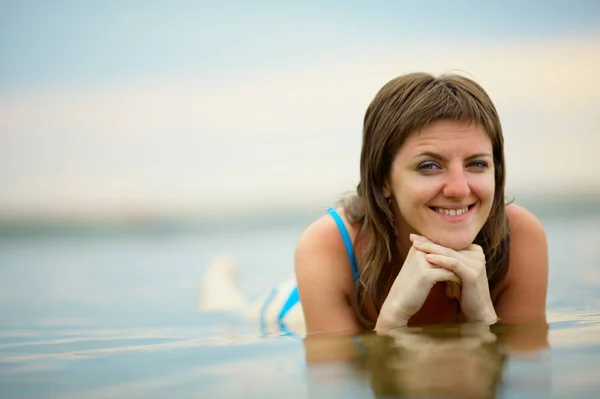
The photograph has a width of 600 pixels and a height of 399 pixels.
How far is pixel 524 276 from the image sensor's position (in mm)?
3596

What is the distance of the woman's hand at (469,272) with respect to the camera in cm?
310

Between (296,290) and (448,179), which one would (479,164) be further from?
(296,290)

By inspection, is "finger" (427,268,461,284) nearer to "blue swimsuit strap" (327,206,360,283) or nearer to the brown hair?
the brown hair

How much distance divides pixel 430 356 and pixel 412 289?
0.88 m

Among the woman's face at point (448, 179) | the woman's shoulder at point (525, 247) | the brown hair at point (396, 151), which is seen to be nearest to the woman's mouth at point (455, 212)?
the woman's face at point (448, 179)

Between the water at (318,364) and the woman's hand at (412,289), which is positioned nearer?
the water at (318,364)

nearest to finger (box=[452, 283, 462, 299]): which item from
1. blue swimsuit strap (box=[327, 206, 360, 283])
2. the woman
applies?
the woman

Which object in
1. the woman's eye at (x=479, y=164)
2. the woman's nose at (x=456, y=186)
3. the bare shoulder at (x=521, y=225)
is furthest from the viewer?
the bare shoulder at (x=521, y=225)

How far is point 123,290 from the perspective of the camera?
7320 mm

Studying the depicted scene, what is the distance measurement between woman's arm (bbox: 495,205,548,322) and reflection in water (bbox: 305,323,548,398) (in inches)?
Answer: 25.0

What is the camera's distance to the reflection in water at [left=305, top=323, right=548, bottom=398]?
76.9 inches

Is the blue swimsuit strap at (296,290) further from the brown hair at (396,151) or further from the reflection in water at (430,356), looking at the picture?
the reflection in water at (430,356)

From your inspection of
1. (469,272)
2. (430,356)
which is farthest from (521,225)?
(430,356)

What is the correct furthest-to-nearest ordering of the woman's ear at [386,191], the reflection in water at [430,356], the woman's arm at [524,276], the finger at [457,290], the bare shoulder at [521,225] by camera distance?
the bare shoulder at [521,225], the woman's arm at [524,276], the woman's ear at [386,191], the finger at [457,290], the reflection in water at [430,356]
